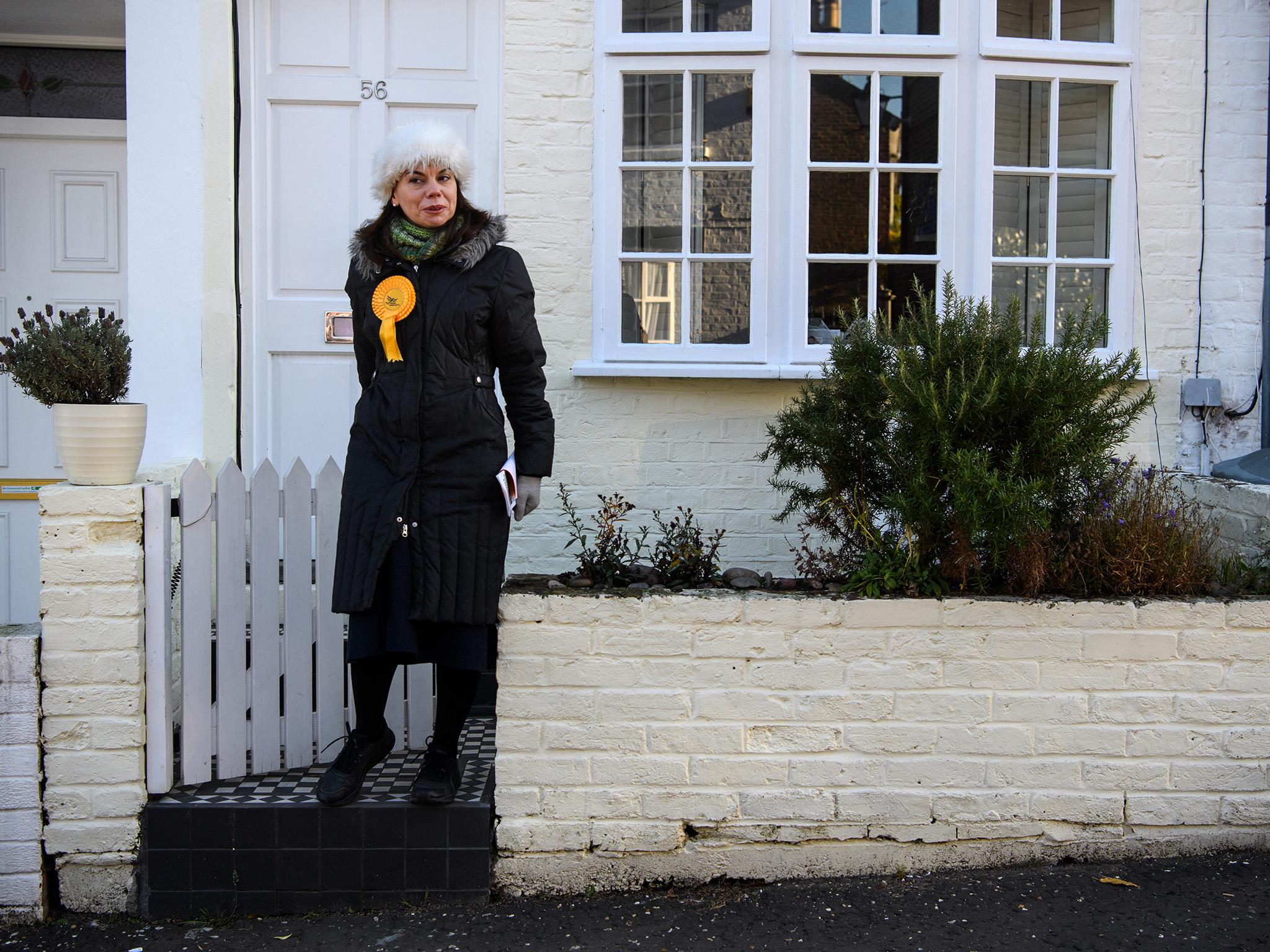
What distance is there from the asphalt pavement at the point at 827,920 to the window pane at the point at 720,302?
7.45 feet

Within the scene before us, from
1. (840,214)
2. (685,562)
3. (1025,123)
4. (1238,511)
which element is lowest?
(685,562)

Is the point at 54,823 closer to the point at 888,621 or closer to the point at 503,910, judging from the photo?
the point at 503,910

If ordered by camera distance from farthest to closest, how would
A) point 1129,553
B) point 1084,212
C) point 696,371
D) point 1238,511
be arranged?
1. point 1084,212
2. point 696,371
3. point 1238,511
4. point 1129,553

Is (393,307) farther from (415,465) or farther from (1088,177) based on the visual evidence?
(1088,177)

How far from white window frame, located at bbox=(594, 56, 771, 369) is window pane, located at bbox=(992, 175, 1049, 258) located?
1027mm

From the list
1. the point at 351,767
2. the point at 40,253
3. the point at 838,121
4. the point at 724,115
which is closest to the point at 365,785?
the point at 351,767

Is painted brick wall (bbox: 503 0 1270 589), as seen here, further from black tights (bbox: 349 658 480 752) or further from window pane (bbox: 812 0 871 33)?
black tights (bbox: 349 658 480 752)

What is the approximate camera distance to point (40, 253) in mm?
4848

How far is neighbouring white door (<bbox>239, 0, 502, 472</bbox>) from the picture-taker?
15.0 ft

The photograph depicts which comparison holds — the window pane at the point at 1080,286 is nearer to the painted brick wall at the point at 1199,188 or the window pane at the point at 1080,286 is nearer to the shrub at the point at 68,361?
the painted brick wall at the point at 1199,188

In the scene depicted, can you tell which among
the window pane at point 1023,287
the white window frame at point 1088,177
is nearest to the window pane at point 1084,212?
the white window frame at point 1088,177

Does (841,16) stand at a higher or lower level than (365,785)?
higher

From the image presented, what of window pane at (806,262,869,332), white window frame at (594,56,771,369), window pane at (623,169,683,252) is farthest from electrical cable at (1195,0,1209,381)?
window pane at (623,169,683,252)

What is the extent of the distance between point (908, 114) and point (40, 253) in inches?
152
